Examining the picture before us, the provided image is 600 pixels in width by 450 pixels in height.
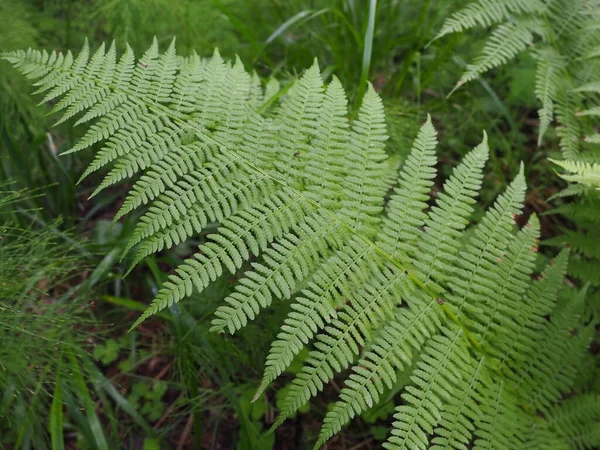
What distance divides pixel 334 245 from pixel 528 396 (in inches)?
32.8

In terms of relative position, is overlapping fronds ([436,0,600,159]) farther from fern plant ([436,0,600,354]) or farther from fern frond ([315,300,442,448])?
fern frond ([315,300,442,448])

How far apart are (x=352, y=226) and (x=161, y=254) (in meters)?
1.35

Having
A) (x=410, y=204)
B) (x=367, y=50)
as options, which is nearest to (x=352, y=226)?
(x=410, y=204)

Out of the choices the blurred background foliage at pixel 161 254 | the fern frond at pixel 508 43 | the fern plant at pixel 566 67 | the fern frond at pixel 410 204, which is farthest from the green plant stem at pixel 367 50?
the fern frond at pixel 410 204

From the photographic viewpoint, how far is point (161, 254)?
2629mm

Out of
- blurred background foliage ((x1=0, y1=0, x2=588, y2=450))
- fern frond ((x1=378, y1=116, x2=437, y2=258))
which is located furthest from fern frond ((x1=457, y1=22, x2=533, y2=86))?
fern frond ((x1=378, y1=116, x2=437, y2=258))

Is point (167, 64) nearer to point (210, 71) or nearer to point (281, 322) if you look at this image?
point (210, 71)

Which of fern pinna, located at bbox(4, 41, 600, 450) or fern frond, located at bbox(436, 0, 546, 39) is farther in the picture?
fern frond, located at bbox(436, 0, 546, 39)

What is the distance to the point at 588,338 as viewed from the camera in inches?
69.2

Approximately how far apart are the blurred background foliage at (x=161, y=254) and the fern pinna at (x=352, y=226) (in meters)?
0.37

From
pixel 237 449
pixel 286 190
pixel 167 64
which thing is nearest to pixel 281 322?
pixel 237 449

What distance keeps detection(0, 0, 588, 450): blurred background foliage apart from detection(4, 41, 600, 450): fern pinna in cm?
37

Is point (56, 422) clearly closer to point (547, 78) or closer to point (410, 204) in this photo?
point (410, 204)

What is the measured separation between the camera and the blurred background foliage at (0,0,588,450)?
2.00 metres
